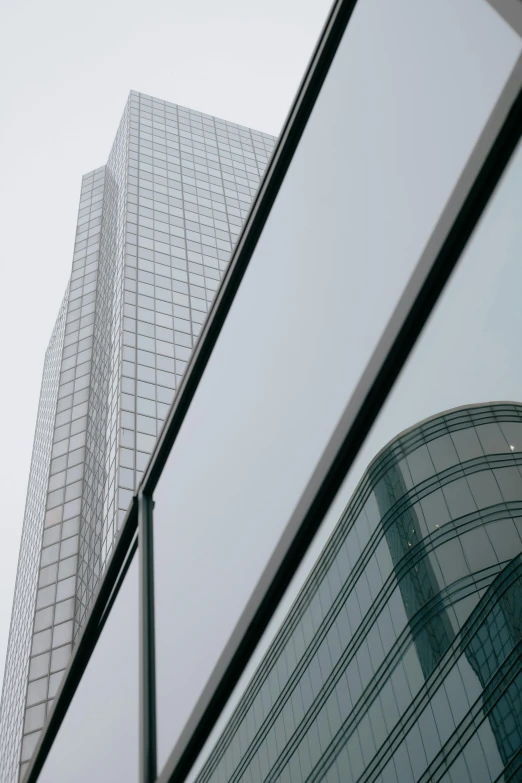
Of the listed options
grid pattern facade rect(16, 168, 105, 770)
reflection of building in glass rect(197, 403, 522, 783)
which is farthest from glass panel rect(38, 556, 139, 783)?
grid pattern facade rect(16, 168, 105, 770)

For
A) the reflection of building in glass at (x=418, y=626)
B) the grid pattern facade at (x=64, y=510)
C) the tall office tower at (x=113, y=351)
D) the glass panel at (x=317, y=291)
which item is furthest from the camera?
the tall office tower at (x=113, y=351)

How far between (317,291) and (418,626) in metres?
1.28

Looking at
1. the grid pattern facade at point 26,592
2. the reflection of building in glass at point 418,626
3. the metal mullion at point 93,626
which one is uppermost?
the grid pattern facade at point 26,592

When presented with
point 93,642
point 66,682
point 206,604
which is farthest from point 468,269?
point 66,682

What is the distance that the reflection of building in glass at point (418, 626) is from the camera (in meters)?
1.65

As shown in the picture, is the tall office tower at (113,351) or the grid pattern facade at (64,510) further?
the tall office tower at (113,351)

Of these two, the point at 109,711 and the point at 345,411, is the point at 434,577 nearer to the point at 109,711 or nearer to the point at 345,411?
the point at 345,411

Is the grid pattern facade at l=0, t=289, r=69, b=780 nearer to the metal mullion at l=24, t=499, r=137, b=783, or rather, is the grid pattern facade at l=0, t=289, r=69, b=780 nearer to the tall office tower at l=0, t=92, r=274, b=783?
the tall office tower at l=0, t=92, r=274, b=783

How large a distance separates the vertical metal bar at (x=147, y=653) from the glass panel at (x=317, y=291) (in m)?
0.09

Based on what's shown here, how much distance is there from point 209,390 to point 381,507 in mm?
1808

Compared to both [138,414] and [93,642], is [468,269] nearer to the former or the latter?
[93,642]

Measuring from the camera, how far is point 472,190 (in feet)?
6.45

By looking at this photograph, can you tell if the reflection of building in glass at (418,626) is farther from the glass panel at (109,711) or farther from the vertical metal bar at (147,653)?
the glass panel at (109,711)

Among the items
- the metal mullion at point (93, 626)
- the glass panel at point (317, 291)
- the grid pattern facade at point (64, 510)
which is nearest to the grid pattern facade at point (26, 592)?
the grid pattern facade at point (64, 510)
